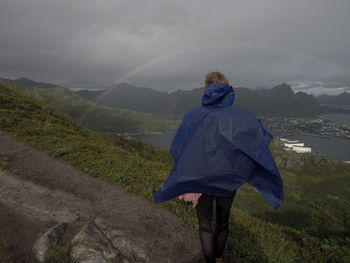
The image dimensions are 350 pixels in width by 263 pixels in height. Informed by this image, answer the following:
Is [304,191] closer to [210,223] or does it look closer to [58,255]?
[210,223]

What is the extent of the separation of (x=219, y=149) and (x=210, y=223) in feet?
4.84

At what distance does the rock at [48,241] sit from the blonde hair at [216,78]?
13.9ft

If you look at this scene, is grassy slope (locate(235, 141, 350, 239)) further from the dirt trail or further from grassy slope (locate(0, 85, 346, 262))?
the dirt trail

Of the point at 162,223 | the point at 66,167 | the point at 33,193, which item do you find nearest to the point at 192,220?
the point at 162,223

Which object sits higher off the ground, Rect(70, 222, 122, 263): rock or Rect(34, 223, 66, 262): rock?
Rect(34, 223, 66, 262): rock

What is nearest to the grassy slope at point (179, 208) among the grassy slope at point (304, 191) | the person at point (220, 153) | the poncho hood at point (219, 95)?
the person at point (220, 153)

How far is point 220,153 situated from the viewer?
2988 mm

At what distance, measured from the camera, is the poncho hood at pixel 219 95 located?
318 centimetres

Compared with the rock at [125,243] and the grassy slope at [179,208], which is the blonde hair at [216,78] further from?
the grassy slope at [179,208]

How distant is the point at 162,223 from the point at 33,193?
406 cm

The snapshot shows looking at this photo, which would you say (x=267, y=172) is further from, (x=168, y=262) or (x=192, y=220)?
(x=192, y=220)

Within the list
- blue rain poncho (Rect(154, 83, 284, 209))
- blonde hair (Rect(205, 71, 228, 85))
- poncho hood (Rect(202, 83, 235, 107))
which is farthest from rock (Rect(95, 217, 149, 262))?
blonde hair (Rect(205, 71, 228, 85))

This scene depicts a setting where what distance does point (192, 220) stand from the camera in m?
6.22

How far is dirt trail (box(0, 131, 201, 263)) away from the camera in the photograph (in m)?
4.77
